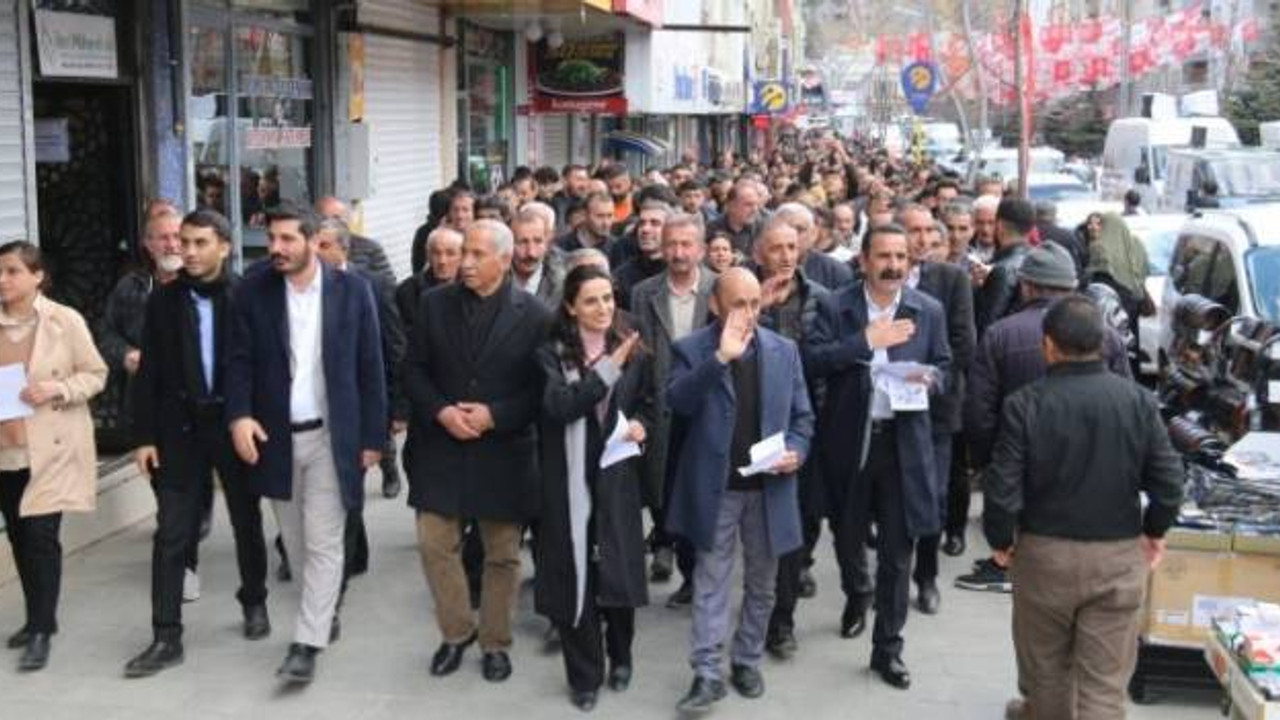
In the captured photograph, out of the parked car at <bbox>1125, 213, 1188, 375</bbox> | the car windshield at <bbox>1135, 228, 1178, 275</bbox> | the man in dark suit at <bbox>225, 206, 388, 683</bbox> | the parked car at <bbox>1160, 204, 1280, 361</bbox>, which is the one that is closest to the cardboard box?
the man in dark suit at <bbox>225, 206, 388, 683</bbox>

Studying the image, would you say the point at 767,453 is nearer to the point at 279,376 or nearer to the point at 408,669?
the point at 408,669

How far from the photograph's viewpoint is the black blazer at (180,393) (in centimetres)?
646

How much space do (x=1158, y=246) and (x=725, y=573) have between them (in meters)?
11.9

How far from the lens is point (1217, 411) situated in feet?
30.7

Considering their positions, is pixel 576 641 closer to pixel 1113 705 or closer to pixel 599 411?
pixel 599 411

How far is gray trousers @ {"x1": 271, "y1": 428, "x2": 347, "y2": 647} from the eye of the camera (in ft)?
20.6

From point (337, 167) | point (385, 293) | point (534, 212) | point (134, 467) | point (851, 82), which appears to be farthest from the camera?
point (851, 82)

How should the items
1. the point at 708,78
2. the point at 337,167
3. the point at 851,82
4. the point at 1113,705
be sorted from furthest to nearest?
the point at 851,82
the point at 708,78
the point at 337,167
the point at 1113,705

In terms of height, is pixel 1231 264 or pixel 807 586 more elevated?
pixel 1231 264

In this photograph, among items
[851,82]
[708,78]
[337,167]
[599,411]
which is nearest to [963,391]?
[599,411]

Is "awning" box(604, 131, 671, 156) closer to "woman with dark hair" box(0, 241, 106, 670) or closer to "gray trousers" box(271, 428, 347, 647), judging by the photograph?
"woman with dark hair" box(0, 241, 106, 670)

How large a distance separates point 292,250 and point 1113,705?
11.5ft

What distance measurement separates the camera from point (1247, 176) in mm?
24047

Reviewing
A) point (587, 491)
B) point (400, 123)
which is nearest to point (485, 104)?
point (400, 123)
